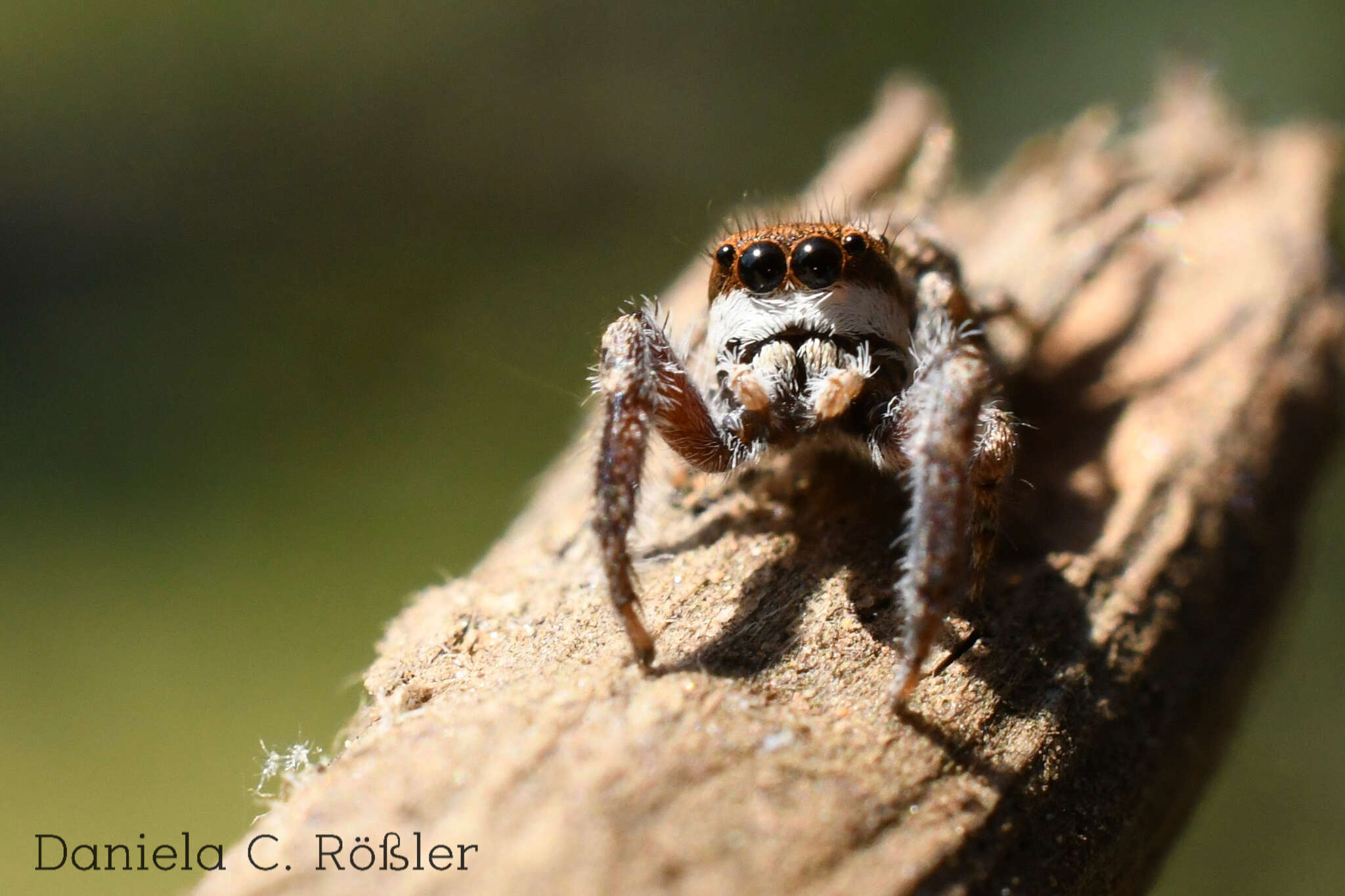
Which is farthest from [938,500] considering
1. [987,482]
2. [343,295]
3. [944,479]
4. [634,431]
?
[343,295]

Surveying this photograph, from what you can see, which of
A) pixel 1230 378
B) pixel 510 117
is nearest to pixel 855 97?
pixel 510 117

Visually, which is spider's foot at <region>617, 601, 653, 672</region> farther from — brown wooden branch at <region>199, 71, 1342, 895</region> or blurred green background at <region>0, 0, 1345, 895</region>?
blurred green background at <region>0, 0, 1345, 895</region>

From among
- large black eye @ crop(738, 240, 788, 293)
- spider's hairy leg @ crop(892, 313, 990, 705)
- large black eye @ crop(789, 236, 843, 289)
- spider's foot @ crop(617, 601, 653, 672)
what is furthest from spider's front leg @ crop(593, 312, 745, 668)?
spider's hairy leg @ crop(892, 313, 990, 705)

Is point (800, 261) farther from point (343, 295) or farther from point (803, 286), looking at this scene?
point (343, 295)

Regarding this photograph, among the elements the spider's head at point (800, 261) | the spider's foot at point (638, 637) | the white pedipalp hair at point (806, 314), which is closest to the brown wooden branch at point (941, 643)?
the spider's foot at point (638, 637)

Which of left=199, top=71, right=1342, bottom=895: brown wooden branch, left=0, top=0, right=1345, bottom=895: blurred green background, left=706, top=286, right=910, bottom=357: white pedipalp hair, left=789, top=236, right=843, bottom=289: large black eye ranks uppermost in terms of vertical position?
left=0, top=0, right=1345, bottom=895: blurred green background

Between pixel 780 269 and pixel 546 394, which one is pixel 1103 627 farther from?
pixel 546 394

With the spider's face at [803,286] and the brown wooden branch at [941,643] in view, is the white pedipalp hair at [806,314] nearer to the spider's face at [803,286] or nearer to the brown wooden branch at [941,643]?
the spider's face at [803,286]
